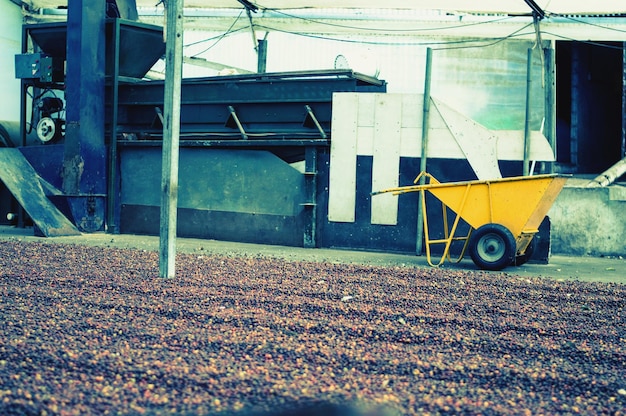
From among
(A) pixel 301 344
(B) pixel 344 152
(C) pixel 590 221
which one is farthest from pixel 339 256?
(A) pixel 301 344

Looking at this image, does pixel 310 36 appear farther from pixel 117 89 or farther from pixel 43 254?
pixel 43 254

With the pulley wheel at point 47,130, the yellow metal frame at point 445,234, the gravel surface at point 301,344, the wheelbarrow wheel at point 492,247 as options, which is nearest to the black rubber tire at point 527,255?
the yellow metal frame at point 445,234

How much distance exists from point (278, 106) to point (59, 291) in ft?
18.7

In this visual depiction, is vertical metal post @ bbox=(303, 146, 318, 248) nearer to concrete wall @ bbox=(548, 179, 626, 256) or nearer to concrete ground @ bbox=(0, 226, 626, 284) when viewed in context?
concrete ground @ bbox=(0, 226, 626, 284)

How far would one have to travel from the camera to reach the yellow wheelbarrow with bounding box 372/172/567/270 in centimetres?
867

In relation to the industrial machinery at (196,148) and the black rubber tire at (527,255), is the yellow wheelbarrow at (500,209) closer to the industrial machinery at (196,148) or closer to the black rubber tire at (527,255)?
the black rubber tire at (527,255)

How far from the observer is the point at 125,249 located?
971 cm

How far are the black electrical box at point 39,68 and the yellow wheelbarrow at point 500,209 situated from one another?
21.9 ft

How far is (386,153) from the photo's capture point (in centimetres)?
1062

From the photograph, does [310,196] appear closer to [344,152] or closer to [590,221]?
[344,152]

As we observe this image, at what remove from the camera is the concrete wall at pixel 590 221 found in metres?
10.8

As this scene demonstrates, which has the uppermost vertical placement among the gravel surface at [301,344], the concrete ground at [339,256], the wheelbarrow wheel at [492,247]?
the wheelbarrow wheel at [492,247]

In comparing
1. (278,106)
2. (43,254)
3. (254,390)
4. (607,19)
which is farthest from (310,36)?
(254,390)

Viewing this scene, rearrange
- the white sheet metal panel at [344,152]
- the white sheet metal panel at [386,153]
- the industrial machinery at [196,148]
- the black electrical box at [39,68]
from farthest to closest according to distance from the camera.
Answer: the black electrical box at [39,68] → the industrial machinery at [196,148] → the white sheet metal panel at [344,152] → the white sheet metal panel at [386,153]
